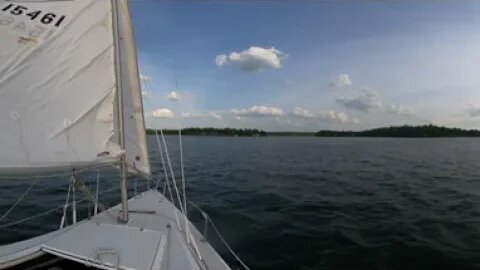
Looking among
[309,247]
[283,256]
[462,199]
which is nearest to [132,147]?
[283,256]

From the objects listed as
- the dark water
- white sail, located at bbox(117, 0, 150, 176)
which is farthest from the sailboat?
the dark water

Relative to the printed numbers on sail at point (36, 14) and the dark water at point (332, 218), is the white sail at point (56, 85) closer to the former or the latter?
the printed numbers on sail at point (36, 14)

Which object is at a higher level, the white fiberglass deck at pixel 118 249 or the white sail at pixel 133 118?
the white sail at pixel 133 118

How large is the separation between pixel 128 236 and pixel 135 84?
2.45 metres

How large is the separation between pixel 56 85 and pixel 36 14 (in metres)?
0.95

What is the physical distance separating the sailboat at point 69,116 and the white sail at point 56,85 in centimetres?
1

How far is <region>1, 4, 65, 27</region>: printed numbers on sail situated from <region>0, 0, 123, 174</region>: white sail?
0.04 ft

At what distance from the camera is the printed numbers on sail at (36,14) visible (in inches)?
194

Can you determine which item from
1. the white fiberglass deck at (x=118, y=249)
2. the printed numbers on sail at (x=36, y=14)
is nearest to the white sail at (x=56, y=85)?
the printed numbers on sail at (x=36, y=14)

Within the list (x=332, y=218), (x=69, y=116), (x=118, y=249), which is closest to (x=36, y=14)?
(x=69, y=116)

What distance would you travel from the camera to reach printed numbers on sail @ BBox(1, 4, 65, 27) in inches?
194

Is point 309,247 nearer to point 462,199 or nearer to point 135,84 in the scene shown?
point 135,84

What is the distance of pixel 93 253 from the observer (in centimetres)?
452

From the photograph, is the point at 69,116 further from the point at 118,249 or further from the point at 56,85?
the point at 118,249
